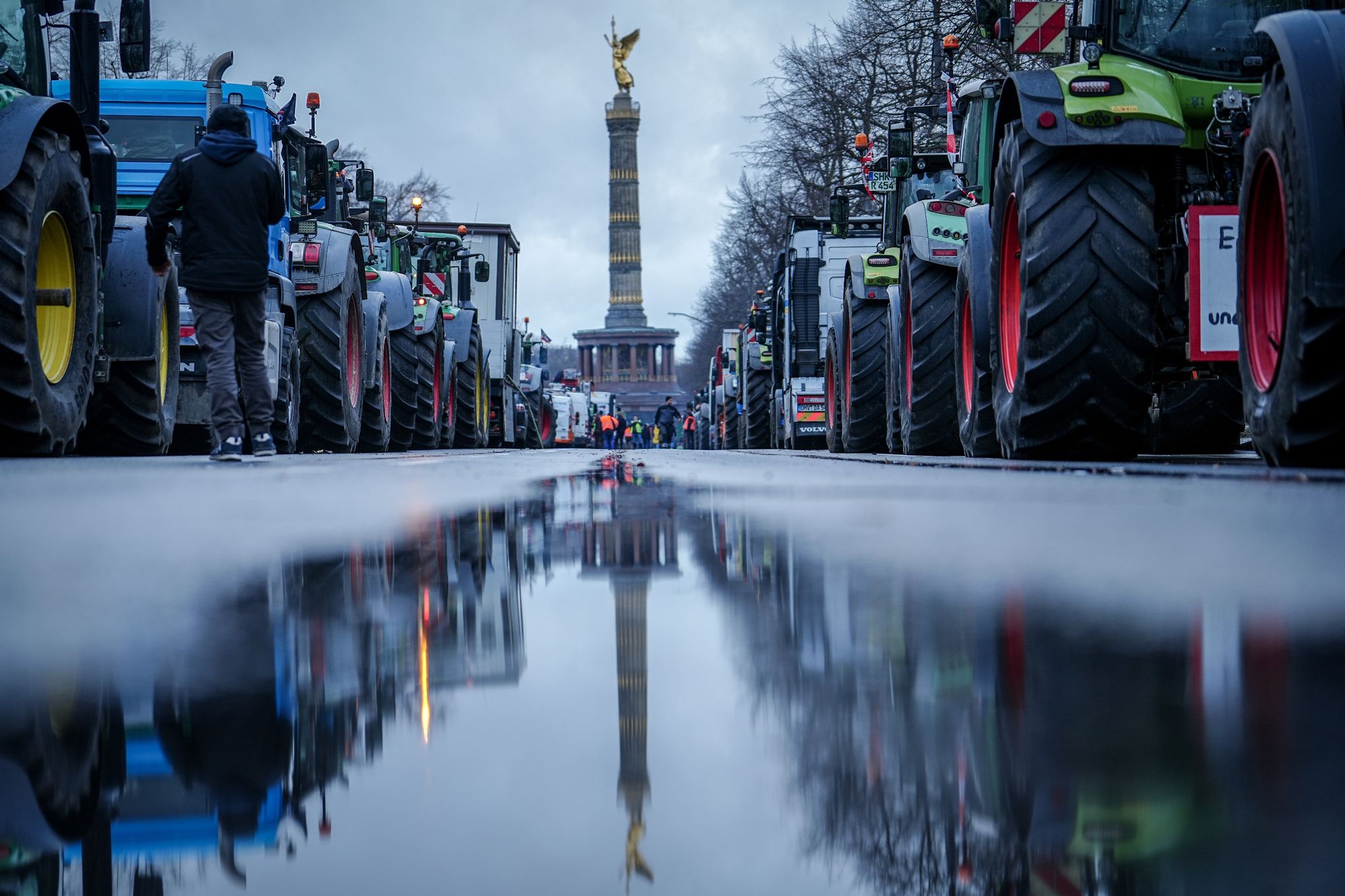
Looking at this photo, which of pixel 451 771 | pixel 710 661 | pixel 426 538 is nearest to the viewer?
pixel 451 771

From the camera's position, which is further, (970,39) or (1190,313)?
(970,39)

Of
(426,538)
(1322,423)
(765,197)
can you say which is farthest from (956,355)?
(765,197)

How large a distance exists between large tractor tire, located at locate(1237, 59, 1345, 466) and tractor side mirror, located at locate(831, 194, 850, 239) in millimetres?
15411

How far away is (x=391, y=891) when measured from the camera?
0.74 meters

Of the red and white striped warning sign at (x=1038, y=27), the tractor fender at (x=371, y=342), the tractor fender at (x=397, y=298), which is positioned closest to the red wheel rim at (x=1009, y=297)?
the red and white striped warning sign at (x=1038, y=27)

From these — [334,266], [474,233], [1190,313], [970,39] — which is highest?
[970,39]

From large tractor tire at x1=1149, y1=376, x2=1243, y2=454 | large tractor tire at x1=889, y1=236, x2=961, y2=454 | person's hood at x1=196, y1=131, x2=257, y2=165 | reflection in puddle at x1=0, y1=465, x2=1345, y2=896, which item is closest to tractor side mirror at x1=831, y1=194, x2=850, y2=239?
large tractor tire at x1=889, y1=236, x2=961, y2=454

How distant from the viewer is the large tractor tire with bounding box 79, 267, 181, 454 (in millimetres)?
8156

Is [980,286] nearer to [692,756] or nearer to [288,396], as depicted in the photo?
[288,396]

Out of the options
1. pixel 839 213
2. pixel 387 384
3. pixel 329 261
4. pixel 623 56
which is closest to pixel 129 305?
pixel 329 261

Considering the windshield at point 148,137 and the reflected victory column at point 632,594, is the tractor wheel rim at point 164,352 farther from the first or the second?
the reflected victory column at point 632,594

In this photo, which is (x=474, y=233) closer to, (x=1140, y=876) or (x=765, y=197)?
(x=765, y=197)

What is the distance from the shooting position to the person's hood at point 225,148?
→ 8375mm

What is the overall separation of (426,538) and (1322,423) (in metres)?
2.82
